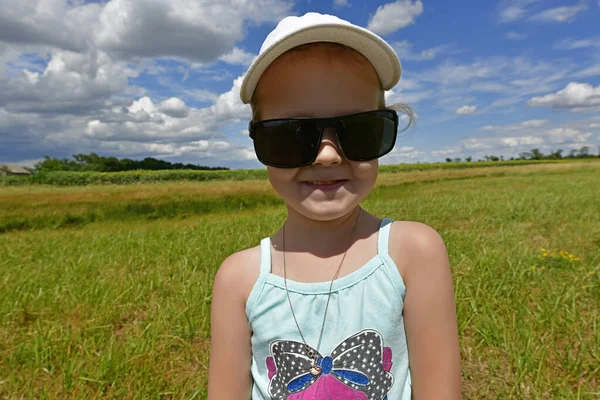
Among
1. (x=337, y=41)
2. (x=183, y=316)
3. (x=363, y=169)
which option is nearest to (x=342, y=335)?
(x=363, y=169)

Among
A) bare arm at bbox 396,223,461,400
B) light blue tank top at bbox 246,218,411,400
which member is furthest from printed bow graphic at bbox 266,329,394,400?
bare arm at bbox 396,223,461,400

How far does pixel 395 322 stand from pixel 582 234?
16.5 feet

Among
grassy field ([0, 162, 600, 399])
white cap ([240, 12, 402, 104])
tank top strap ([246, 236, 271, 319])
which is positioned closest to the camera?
white cap ([240, 12, 402, 104])

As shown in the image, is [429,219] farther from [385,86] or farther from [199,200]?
[199,200]

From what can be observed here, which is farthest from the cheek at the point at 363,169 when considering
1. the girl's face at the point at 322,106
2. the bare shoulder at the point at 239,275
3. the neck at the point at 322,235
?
the bare shoulder at the point at 239,275

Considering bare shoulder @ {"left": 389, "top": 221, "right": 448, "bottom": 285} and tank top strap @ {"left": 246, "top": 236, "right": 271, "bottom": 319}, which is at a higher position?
bare shoulder @ {"left": 389, "top": 221, "right": 448, "bottom": 285}

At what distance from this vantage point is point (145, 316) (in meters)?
2.70

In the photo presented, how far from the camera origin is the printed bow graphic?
41.8 inches

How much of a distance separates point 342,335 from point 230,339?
1.15ft

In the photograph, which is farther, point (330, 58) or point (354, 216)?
point (354, 216)

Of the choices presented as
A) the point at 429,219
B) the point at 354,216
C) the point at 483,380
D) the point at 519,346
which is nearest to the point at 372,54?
the point at 354,216

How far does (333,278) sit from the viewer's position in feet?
3.68

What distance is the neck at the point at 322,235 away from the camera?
1177 millimetres

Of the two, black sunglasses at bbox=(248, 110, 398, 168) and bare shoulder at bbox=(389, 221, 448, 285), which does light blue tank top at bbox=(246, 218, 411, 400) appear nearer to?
bare shoulder at bbox=(389, 221, 448, 285)
